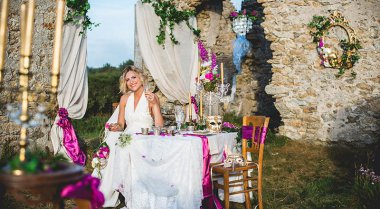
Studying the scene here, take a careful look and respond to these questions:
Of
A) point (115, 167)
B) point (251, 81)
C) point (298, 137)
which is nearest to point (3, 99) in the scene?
point (115, 167)

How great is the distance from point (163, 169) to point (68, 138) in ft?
8.42

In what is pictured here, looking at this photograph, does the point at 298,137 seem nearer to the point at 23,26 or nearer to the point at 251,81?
the point at 251,81

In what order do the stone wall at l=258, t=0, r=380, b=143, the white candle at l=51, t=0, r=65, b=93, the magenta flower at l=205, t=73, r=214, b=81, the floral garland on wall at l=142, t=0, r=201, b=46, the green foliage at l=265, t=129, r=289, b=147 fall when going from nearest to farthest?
1. the white candle at l=51, t=0, r=65, b=93
2. the magenta flower at l=205, t=73, r=214, b=81
3. the stone wall at l=258, t=0, r=380, b=143
4. the green foliage at l=265, t=129, r=289, b=147
5. the floral garland on wall at l=142, t=0, r=201, b=46

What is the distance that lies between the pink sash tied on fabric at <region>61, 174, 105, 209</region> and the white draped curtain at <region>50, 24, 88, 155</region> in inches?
173

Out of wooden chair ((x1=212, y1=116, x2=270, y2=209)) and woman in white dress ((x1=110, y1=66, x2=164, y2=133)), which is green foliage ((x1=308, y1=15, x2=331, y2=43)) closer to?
wooden chair ((x1=212, y1=116, x2=270, y2=209))

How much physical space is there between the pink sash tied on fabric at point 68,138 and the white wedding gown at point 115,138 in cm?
154

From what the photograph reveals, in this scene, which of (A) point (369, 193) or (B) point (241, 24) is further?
(B) point (241, 24)

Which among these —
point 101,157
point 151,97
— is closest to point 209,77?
point 151,97

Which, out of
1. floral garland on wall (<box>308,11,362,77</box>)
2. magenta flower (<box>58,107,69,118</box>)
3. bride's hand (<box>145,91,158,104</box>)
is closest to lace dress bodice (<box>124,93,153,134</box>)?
bride's hand (<box>145,91,158,104</box>)

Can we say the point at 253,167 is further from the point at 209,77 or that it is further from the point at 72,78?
the point at 72,78

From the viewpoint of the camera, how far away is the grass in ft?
15.9

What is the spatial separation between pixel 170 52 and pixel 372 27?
12.7ft

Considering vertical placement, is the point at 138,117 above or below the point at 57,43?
below

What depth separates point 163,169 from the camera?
392 cm
